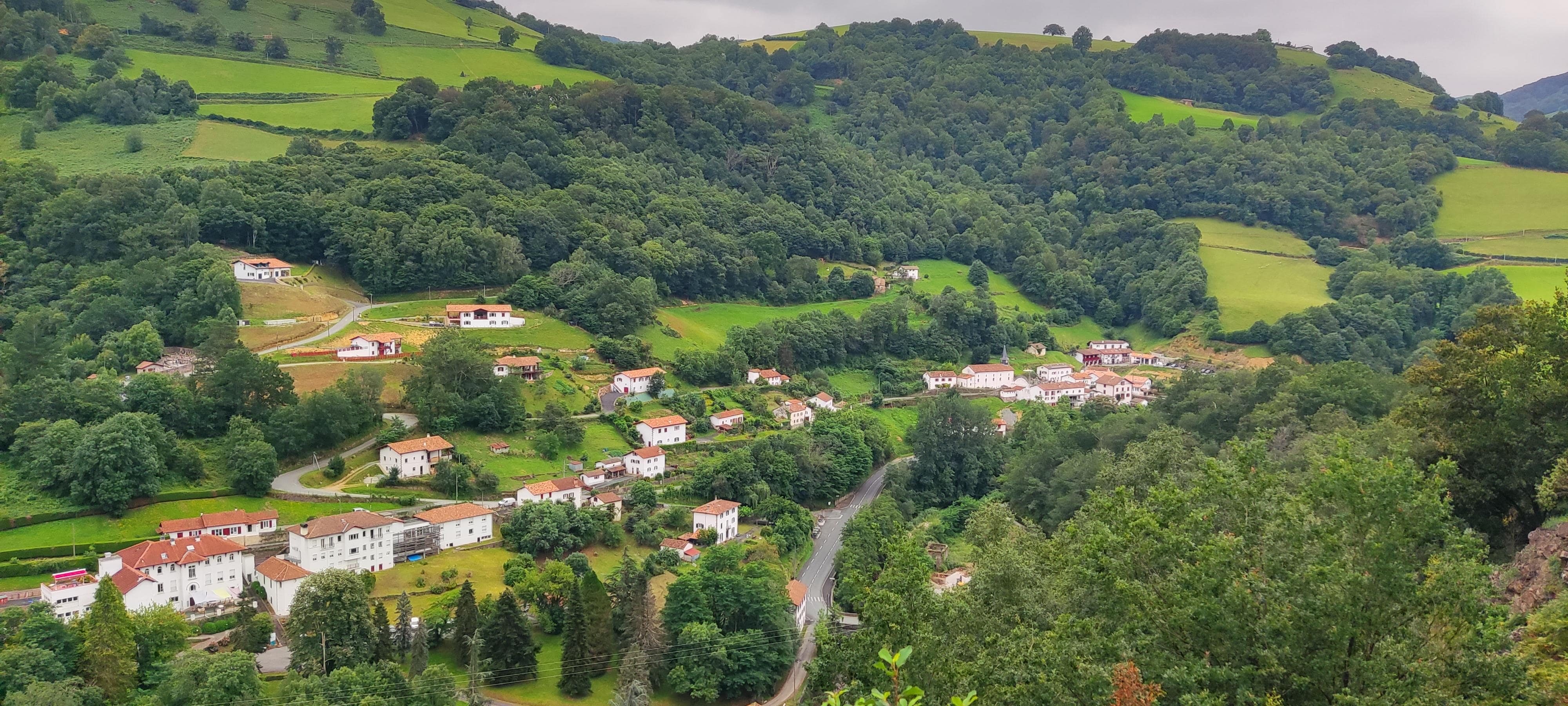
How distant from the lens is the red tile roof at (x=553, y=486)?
136ft

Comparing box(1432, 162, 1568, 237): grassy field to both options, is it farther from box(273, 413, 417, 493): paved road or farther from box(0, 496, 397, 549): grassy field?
box(0, 496, 397, 549): grassy field

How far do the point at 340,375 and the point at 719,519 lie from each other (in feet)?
61.6

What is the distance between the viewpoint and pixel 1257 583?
1346 cm

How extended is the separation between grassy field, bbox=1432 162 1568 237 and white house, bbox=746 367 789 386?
205 ft

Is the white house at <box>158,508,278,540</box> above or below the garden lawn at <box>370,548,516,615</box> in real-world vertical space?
above

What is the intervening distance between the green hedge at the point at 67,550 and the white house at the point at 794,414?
29.1 meters

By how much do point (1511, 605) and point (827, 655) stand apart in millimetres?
11144

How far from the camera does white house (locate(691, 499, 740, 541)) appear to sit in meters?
41.8

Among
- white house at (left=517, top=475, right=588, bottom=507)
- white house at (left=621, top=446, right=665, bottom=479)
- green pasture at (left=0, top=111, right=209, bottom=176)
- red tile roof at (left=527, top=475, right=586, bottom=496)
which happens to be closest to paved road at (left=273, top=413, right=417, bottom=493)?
white house at (left=517, top=475, right=588, bottom=507)

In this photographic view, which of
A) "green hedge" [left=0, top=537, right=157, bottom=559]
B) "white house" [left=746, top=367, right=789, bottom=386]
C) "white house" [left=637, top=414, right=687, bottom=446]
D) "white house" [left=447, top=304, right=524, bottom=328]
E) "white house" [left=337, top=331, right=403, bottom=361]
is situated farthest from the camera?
"white house" [left=746, top=367, right=789, bottom=386]

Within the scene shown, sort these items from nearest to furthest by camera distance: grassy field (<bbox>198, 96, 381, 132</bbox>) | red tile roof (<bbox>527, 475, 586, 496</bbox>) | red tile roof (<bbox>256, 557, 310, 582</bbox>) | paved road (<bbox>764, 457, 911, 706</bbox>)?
1. red tile roof (<bbox>256, 557, 310, 582</bbox>)
2. paved road (<bbox>764, 457, 911, 706</bbox>)
3. red tile roof (<bbox>527, 475, 586, 496</bbox>)
4. grassy field (<bbox>198, 96, 381, 132</bbox>)

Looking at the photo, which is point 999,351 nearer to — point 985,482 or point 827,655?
point 985,482

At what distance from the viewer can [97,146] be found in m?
68.9

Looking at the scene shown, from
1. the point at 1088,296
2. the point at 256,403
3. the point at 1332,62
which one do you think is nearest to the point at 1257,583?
the point at 256,403
